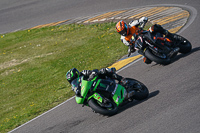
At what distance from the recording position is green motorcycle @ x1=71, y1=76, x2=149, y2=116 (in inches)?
311

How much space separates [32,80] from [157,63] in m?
6.11

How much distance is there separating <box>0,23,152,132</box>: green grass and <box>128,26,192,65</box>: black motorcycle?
9.17ft

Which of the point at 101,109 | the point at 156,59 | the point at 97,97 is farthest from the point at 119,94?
the point at 156,59

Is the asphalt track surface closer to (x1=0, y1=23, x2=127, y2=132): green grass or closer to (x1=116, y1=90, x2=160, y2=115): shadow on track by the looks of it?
(x1=116, y1=90, x2=160, y2=115): shadow on track

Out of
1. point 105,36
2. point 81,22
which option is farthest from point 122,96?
point 81,22

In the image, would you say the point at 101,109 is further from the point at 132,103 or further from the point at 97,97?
the point at 132,103

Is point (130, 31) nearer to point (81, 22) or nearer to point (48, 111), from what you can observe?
point (48, 111)

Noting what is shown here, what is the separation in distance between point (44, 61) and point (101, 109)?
8.45 metres

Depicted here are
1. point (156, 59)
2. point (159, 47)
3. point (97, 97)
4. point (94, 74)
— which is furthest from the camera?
→ point (159, 47)

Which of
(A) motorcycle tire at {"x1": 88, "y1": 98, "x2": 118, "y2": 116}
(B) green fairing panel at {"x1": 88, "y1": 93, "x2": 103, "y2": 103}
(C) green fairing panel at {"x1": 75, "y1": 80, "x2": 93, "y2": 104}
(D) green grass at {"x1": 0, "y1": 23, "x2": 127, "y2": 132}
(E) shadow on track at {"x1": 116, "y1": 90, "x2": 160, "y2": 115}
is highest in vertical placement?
(C) green fairing panel at {"x1": 75, "y1": 80, "x2": 93, "y2": 104}

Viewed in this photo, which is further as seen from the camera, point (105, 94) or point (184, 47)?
point (184, 47)

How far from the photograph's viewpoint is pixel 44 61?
15.6m

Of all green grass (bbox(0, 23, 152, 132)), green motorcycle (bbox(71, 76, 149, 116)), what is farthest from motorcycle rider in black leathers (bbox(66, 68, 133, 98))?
green grass (bbox(0, 23, 152, 132))

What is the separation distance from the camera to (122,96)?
8.27 meters
